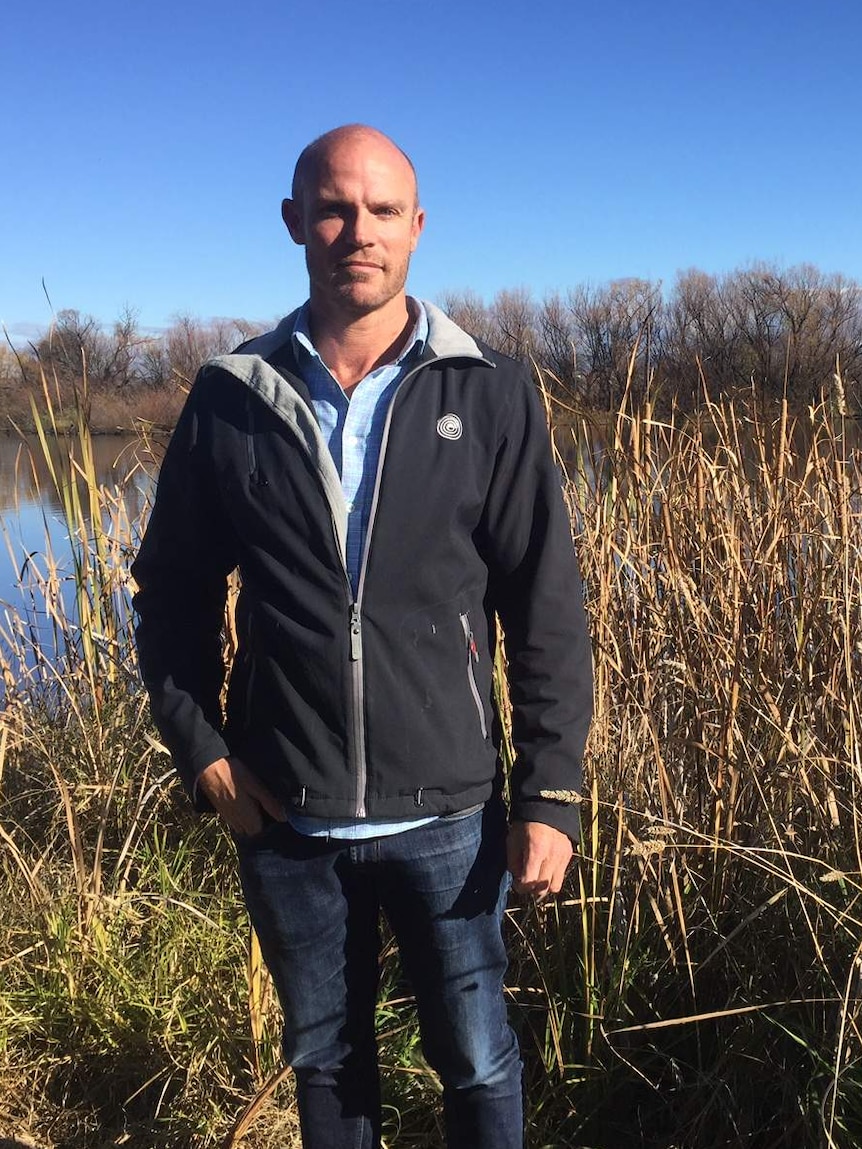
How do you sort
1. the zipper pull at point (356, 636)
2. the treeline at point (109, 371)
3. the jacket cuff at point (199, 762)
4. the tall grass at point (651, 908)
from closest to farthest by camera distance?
1. the zipper pull at point (356, 636)
2. the jacket cuff at point (199, 762)
3. the tall grass at point (651, 908)
4. the treeline at point (109, 371)

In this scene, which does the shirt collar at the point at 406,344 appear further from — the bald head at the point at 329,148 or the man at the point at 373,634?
the bald head at the point at 329,148

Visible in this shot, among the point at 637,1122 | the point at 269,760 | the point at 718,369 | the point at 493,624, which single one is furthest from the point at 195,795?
the point at 718,369

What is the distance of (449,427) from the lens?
4.29 ft

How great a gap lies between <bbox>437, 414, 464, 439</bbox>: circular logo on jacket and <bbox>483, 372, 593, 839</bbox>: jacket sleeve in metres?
0.07

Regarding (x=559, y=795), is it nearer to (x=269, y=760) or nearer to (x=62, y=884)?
(x=269, y=760)

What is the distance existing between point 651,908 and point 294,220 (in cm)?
150

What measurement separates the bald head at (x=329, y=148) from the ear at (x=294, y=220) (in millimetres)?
34

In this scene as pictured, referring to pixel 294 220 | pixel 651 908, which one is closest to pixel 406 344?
pixel 294 220

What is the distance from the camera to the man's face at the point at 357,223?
4.26 feet

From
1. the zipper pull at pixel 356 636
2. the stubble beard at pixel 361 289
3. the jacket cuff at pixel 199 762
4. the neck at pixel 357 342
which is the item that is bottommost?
the jacket cuff at pixel 199 762

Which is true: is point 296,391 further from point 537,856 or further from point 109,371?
point 109,371

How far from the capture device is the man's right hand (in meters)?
1.36

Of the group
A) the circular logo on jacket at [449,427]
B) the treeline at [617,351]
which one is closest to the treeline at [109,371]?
the treeline at [617,351]

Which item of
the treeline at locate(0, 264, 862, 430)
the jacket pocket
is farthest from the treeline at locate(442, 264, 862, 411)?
the jacket pocket
